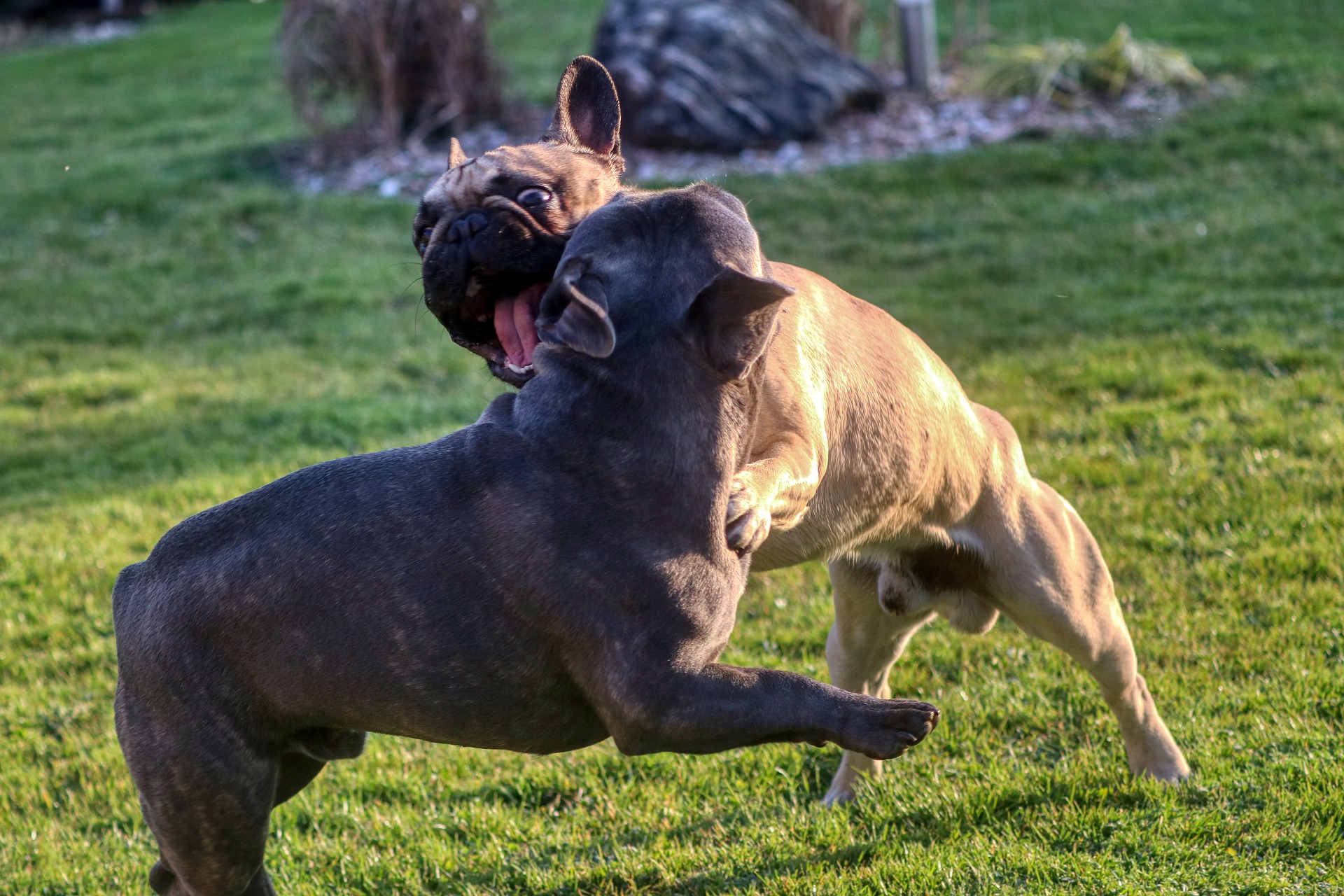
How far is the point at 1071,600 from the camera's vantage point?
4184 mm

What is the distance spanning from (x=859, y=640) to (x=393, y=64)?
10.4 m

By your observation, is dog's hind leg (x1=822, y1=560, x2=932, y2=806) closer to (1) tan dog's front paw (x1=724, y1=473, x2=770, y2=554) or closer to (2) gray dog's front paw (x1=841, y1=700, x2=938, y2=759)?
(2) gray dog's front paw (x1=841, y1=700, x2=938, y2=759)

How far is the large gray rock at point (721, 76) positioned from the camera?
41.4ft

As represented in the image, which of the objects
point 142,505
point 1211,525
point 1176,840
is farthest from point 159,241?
point 1176,840

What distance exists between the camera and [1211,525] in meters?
5.98

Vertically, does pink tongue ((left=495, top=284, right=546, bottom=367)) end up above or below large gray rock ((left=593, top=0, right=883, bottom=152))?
above

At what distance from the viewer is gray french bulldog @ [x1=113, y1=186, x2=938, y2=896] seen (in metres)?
2.81

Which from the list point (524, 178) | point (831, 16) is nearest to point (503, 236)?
point (524, 178)

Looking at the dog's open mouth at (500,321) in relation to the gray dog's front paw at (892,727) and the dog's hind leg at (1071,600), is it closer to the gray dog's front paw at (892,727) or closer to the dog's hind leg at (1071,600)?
the gray dog's front paw at (892,727)

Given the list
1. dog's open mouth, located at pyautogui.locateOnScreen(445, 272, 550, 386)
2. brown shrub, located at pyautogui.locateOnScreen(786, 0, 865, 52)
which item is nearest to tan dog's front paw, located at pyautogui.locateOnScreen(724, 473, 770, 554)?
dog's open mouth, located at pyautogui.locateOnScreen(445, 272, 550, 386)

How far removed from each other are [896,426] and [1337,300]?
19.8ft

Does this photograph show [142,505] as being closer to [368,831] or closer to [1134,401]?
[368,831]

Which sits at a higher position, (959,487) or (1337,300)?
(959,487)

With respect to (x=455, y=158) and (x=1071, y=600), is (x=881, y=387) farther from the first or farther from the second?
(x=455, y=158)
